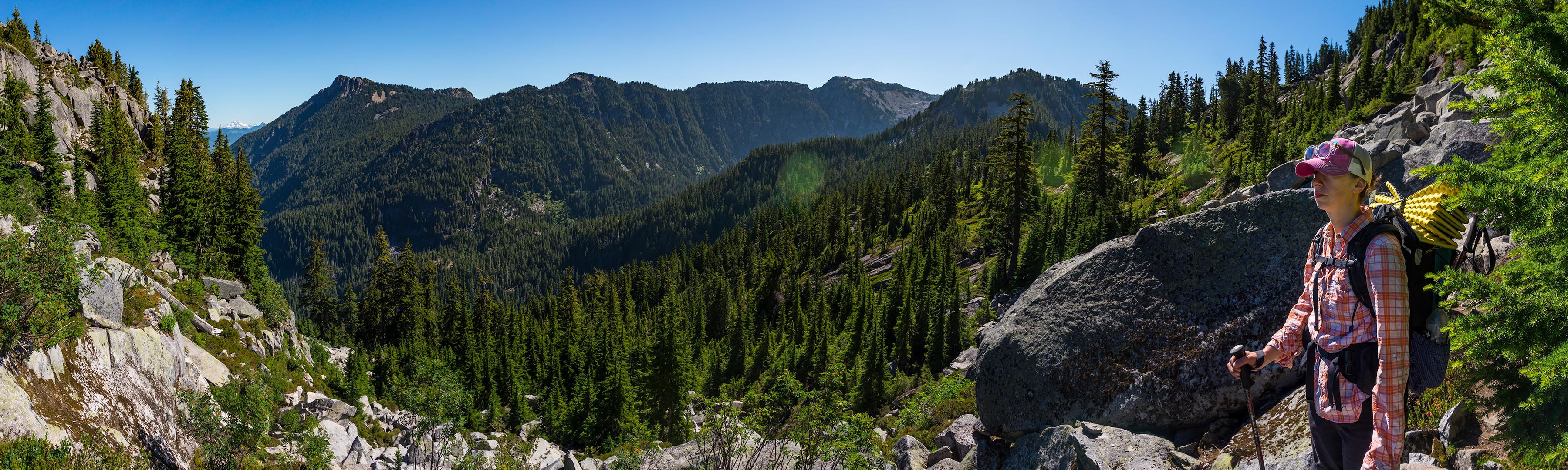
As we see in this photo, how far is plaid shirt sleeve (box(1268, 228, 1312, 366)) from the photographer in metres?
5.03

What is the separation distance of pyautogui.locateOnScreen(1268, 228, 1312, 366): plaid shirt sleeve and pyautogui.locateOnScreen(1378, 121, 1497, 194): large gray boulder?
6655mm

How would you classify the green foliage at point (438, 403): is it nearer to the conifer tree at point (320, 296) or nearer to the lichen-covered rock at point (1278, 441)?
the lichen-covered rock at point (1278, 441)

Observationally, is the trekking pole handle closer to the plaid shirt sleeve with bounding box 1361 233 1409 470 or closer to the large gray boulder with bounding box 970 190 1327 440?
the plaid shirt sleeve with bounding box 1361 233 1409 470

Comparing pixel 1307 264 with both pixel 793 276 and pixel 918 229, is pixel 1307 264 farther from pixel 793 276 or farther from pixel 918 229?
pixel 793 276

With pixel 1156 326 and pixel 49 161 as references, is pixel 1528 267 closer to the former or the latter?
pixel 1156 326

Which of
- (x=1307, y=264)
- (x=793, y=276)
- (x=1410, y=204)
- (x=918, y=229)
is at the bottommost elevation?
(x=793, y=276)

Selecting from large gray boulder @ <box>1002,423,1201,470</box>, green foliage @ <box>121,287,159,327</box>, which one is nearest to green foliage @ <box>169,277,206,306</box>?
green foliage @ <box>121,287,159,327</box>

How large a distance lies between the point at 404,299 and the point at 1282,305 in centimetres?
7657

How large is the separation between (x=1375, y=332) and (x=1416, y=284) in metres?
0.40

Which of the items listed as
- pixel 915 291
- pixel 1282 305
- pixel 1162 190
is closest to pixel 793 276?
pixel 915 291

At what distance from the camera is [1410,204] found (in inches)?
176

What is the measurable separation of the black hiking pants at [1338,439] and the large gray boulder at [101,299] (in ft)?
77.2

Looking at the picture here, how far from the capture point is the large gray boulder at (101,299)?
15.5 metres

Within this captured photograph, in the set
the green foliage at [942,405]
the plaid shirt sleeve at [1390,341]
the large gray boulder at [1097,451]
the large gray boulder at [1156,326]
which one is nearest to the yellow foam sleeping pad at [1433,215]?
the plaid shirt sleeve at [1390,341]
